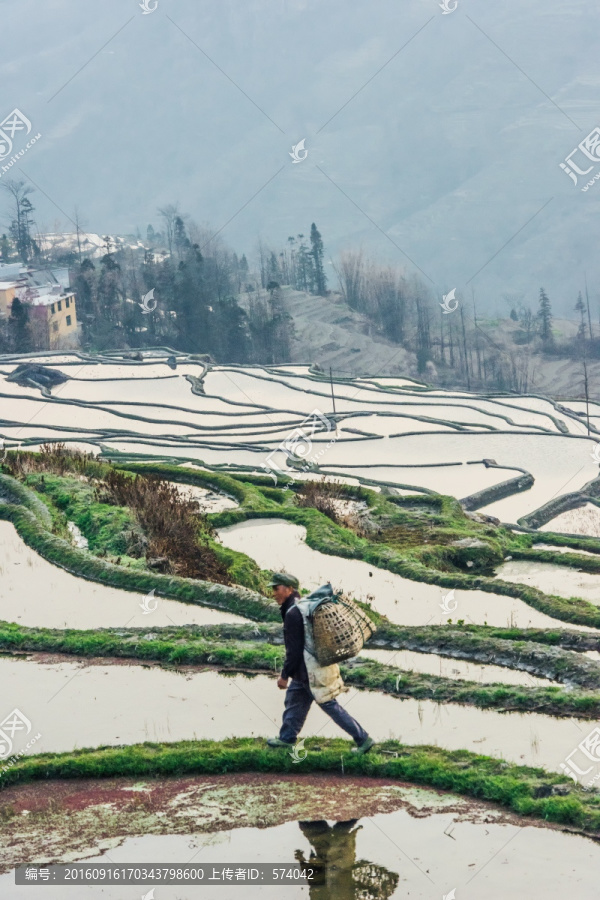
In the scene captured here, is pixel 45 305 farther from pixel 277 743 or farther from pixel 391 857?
pixel 391 857

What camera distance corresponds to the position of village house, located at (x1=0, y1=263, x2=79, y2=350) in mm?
74312

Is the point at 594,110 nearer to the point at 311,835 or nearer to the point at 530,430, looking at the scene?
the point at 530,430

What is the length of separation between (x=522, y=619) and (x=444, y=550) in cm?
430

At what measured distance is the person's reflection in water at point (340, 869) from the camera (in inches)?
206

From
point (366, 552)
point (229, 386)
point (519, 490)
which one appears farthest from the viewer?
point (229, 386)

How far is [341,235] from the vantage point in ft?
486

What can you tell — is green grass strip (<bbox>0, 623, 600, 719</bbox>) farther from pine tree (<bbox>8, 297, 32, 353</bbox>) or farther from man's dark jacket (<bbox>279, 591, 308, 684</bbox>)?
pine tree (<bbox>8, 297, 32, 353</bbox>)

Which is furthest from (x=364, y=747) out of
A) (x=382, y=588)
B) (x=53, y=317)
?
(x=53, y=317)

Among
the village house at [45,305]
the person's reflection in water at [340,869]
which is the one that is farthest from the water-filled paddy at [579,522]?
the village house at [45,305]

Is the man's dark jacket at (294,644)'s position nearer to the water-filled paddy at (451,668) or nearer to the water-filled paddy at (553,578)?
the water-filled paddy at (451,668)

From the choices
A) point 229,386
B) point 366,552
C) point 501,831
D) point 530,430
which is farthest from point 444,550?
point 229,386

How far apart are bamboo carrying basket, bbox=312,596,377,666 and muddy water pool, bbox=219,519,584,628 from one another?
506 cm

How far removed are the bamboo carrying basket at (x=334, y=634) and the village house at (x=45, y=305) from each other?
69.0 metres

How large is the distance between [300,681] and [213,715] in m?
1.38
